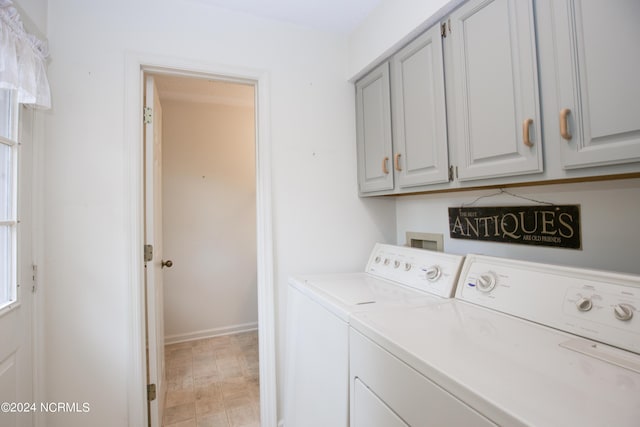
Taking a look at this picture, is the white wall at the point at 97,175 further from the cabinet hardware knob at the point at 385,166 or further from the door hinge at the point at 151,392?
the cabinet hardware knob at the point at 385,166

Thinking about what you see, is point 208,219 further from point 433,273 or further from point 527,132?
point 527,132

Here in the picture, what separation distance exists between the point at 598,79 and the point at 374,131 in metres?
1.08

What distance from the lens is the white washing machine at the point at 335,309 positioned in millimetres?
1143

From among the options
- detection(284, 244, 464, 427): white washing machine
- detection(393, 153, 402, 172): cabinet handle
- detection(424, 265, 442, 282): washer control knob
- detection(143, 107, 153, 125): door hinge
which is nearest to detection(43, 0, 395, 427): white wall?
detection(143, 107, 153, 125): door hinge

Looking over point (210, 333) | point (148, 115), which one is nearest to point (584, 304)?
point (148, 115)

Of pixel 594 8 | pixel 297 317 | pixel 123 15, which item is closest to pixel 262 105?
pixel 123 15

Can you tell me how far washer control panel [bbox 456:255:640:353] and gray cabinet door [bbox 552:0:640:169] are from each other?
34 cm

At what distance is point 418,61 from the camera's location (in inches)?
56.9

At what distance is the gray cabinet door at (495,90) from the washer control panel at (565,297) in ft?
1.16

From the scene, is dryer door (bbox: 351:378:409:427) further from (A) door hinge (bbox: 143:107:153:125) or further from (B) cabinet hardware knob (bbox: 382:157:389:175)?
(A) door hinge (bbox: 143:107:153:125)

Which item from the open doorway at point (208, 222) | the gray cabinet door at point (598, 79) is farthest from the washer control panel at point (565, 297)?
the open doorway at point (208, 222)

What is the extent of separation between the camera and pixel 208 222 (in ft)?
10.4

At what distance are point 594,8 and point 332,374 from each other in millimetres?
1441

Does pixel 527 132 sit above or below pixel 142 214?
above
